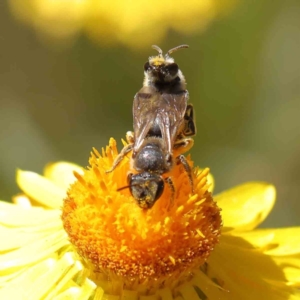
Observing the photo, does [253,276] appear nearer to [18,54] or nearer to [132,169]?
[132,169]

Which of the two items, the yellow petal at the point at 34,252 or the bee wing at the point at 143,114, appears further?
the yellow petal at the point at 34,252

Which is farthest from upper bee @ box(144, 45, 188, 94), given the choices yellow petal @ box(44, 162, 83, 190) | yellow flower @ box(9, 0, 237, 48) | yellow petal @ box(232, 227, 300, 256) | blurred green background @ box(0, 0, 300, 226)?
yellow flower @ box(9, 0, 237, 48)

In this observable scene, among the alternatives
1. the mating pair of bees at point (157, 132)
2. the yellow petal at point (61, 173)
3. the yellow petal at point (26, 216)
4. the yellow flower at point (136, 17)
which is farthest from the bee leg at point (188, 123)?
the yellow flower at point (136, 17)

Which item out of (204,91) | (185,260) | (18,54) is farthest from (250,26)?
(185,260)

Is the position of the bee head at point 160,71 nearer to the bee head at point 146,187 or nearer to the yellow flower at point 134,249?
the yellow flower at point 134,249

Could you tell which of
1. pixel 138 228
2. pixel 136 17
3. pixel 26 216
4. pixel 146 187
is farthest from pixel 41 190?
pixel 136 17

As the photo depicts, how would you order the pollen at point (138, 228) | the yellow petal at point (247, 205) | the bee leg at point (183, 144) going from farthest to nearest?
the yellow petal at point (247, 205), the bee leg at point (183, 144), the pollen at point (138, 228)
